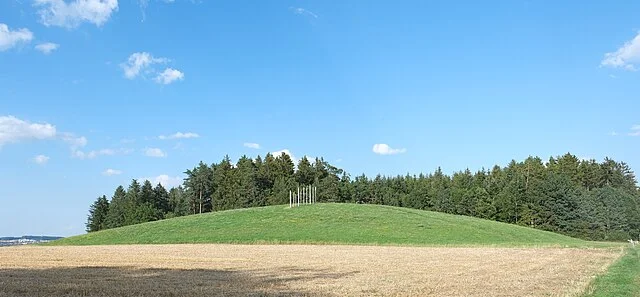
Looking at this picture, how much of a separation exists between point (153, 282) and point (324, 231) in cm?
5251

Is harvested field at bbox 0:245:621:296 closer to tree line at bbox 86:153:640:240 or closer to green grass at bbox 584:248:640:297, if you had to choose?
green grass at bbox 584:248:640:297

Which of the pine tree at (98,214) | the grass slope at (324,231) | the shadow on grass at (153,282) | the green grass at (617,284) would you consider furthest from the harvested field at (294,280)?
the pine tree at (98,214)

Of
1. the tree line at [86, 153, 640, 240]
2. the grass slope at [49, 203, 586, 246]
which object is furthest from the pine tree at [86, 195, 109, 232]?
the grass slope at [49, 203, 586, 246]

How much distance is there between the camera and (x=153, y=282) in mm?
23141

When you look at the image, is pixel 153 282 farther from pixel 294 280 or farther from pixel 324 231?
pixel 324 231

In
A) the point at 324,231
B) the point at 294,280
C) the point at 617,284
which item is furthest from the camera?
the point at 324,231

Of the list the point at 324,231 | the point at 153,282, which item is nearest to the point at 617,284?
the point at 153,282

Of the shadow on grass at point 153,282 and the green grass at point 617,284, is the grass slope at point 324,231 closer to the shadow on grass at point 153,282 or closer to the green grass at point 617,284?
the green grass at point 617,284

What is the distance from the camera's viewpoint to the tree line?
117 meters

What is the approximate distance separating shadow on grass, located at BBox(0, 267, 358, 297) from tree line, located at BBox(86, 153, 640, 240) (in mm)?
102205

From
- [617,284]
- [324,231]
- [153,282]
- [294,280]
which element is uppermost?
[324,231]

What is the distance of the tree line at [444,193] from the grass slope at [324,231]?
3512cm

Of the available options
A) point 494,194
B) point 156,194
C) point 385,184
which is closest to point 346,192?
point 385,184

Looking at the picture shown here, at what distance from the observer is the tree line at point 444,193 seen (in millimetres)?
→ 116688
